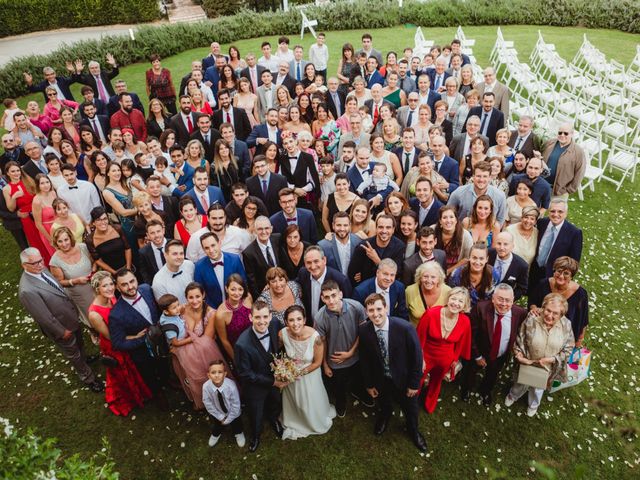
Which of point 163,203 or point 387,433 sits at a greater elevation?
point 163,203

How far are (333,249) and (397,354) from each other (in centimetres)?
158

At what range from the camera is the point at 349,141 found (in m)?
7.32

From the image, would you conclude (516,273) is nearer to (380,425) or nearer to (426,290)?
(426,290)

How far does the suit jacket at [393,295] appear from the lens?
5.04 meters

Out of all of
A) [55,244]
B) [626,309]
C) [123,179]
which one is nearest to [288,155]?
[123,179]

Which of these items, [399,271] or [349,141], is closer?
[399,271]

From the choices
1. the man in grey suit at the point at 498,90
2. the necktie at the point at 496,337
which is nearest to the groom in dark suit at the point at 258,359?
the necktie at the point at 496,337

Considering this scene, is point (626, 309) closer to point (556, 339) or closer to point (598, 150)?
point (556, 339)

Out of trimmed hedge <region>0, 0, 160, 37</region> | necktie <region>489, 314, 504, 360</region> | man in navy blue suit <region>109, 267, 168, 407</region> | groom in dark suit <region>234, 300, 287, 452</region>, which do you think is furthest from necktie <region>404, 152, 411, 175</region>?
trimmed hedge <region>0, 0, 160, 37</region>

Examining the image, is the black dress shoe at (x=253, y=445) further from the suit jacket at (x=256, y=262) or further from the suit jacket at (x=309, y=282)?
the suit jacket at (x=256, y=262)

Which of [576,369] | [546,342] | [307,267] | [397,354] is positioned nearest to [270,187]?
[307,267]

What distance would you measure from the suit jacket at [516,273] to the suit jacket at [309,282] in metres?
1.86

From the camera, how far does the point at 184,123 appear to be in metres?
8.85

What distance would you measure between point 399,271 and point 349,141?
8.66ft
